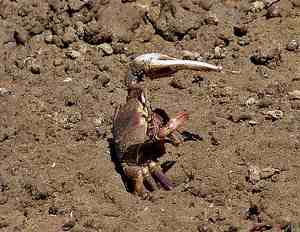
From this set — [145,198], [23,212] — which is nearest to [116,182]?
[145,198]

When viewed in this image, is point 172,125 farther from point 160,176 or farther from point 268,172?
point 268,172

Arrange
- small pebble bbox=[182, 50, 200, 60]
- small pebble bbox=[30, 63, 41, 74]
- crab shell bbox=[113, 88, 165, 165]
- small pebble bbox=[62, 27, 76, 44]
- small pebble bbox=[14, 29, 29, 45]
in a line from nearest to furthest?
crab shell bbox=[113, 88, 165, 165] → small pebble bbox=[182, 50, 200, 60] → small pebble bbox=[30, 63, 41, 74] → small pebble bbox=[62, 27, 76, 44] → small pebble bbox=[14, 29, 29, 45]

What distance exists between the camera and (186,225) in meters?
4.60

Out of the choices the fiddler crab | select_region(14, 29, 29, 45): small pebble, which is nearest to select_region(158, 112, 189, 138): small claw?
the fiddler crab

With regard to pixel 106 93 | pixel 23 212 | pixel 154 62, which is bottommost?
pixel 23 212

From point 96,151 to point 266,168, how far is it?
48.9 inches

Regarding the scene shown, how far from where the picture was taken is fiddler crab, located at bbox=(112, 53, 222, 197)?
492cm

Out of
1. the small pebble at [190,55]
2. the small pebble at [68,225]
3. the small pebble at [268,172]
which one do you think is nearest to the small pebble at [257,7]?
the small pebble at [190,55]

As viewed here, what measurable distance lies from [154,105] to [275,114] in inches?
35.7

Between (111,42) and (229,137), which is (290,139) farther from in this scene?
(111,42)

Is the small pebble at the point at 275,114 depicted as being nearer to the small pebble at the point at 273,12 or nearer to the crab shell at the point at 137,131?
the crab shell at the point at 137,131

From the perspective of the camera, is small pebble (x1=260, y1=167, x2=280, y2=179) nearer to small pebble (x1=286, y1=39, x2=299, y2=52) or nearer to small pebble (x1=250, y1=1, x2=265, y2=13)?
small pebble (x1=286, y1=39, x2=299, y2=52)

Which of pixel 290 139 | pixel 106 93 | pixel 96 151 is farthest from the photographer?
pixel 106 93

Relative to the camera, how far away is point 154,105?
215 inches
